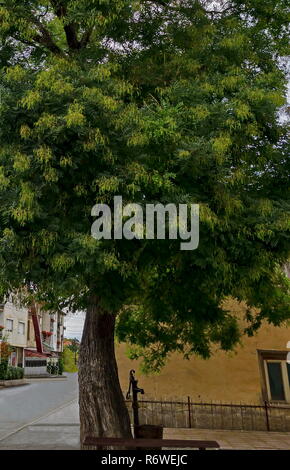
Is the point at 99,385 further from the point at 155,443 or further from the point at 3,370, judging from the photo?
the point at 3,370

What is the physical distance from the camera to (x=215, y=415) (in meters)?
11.9

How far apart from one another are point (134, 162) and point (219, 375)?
31.4 feet

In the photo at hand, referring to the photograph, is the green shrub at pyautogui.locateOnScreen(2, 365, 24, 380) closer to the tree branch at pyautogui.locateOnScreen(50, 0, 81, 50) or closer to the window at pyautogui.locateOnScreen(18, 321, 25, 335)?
the window at pyautogui.locateOnScreen(18, 321, 25, 335)

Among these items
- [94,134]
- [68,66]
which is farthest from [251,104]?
[68,66]

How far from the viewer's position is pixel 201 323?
25.3ft

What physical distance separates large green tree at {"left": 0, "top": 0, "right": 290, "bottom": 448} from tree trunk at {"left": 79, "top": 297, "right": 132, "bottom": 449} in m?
0.03

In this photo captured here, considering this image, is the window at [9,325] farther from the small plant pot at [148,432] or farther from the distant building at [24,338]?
the small plant pot at [148,432]

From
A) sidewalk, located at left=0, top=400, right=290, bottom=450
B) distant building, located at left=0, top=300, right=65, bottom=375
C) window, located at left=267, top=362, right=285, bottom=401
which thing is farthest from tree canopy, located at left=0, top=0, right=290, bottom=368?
distant building, located at left=0, top=300, right=65, bottom=375

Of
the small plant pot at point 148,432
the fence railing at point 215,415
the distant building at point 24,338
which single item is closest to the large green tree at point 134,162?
the small plant pot at point 148,432

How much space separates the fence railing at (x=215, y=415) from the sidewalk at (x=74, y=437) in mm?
373

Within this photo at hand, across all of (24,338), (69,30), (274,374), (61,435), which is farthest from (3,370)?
(69,30)

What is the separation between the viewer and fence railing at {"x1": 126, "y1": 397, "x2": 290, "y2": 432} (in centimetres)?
1165

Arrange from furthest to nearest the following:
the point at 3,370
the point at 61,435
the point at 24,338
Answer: the point at 24,338
the point at 3,370
the point at 61,435

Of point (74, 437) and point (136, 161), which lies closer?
point (136, 161)
